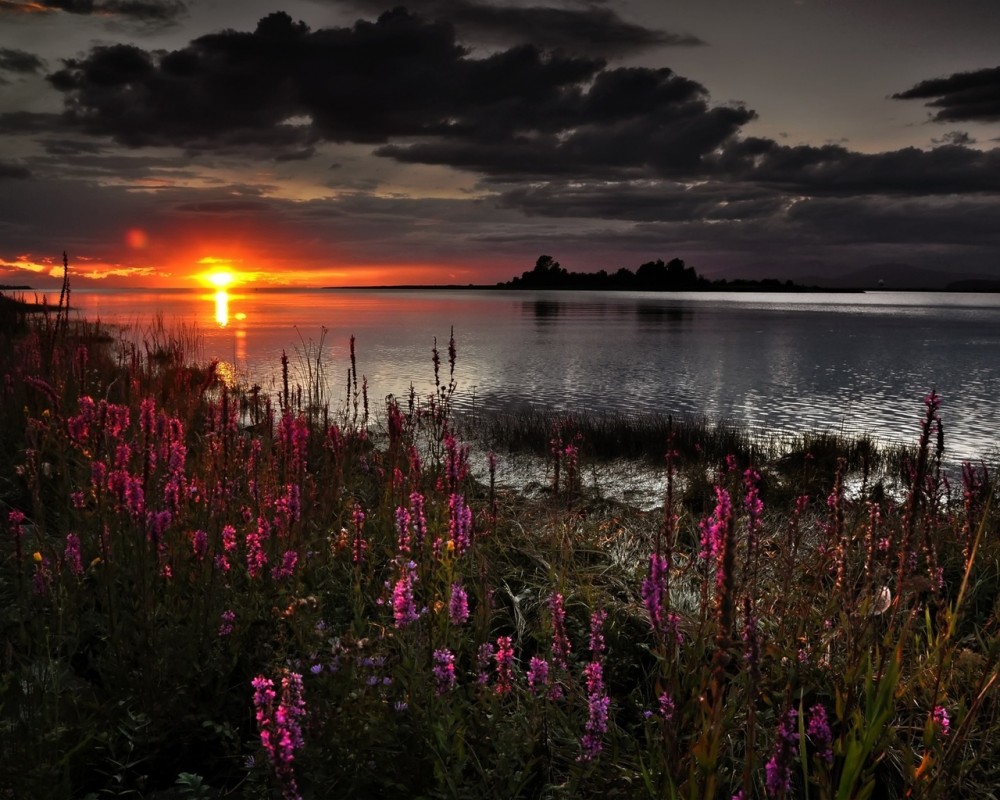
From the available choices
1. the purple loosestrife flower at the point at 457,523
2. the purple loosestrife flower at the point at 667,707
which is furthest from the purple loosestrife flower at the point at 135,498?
the purple loosestrife flower at the point at 667,707

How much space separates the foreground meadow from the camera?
255 centimetres

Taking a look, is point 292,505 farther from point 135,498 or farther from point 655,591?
point 655,591

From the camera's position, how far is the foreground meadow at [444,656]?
8.38ft

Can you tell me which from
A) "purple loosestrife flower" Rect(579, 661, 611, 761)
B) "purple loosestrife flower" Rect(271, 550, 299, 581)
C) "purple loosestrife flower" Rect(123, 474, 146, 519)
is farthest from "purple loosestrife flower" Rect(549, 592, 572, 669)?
"purple loosestrife flower" Rect(123, 474, 146, 519)

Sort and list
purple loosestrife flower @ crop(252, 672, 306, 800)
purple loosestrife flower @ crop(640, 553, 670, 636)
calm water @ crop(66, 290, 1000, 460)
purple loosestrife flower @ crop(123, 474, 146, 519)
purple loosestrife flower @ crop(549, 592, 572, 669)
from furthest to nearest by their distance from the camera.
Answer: calm water @ crop(66, 290, 1000, 460), purple loosestrife flower @ crop(123, 474, 146, 519), purple loosestrife flower @ crop(549, 592, 572, 669), purple loosestrife flower @ crop(640, 553, 670, 636), purple loosestrife flower @ crop(252, 672, 306, 800)

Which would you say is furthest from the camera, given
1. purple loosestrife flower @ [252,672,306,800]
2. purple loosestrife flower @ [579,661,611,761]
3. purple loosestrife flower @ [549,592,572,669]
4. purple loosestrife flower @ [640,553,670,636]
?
purple loosestrife flower @ [549,592,572,669]

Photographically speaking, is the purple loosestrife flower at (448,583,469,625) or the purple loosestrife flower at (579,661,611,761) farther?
the purple loosestrife flower at (448,583,469,625)

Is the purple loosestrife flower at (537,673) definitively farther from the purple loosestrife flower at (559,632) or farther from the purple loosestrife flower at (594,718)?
the purple loosestrife flower at (594,718)

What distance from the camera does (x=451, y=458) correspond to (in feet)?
13.1

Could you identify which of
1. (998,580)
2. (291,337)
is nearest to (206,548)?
(998,580)

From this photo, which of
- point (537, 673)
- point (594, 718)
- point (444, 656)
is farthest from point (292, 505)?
point (594, 718)

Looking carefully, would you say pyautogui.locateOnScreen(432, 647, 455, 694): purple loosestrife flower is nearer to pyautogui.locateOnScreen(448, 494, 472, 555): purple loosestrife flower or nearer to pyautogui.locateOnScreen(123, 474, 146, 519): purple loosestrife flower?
pyautogui.locateOnScreen(448, 494, 472, 555): purple loosestrife flower

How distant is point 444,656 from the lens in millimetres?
2775

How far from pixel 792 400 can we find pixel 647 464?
11.2m
